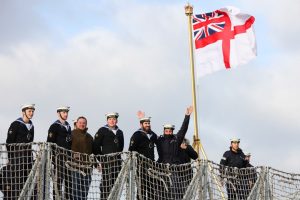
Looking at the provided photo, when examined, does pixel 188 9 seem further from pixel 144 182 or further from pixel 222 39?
pixel 144 182

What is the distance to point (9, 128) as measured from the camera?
20.5 meters

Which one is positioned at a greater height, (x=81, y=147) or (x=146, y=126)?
(x=146, y=126)

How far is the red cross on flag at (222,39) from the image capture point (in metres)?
28.0

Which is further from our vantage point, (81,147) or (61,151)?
(81,147)

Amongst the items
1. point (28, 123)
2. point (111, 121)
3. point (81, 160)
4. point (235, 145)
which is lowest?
point (81, 160)

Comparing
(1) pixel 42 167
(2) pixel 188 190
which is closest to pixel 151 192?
(2) pixel 188 190

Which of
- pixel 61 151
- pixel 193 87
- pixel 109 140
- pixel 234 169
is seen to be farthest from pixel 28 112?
pixel 193 87

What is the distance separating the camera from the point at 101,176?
20.7 meters

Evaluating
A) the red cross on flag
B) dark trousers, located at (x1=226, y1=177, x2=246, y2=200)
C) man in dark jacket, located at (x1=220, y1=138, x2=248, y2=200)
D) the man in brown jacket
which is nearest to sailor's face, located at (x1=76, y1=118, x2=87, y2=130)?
the man in brown jacket

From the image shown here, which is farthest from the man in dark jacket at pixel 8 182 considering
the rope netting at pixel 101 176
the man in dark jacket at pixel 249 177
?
the man in dark jacket at pixel 249 177

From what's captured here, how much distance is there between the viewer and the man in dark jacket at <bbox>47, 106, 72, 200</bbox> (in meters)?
20.0

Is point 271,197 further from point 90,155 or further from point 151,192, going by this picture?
point 90,155

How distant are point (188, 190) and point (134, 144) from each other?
143cm

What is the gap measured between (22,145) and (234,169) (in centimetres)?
523
